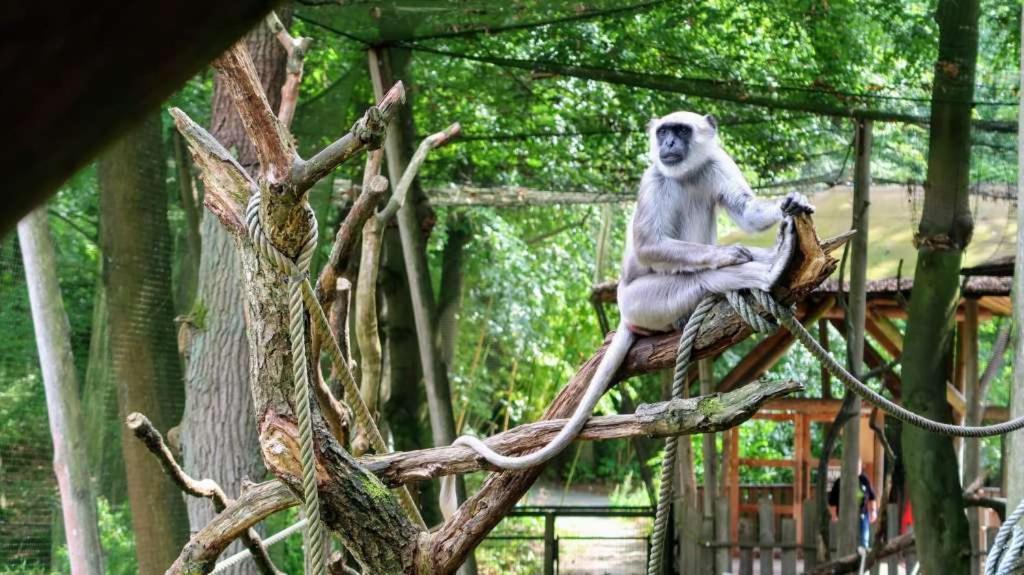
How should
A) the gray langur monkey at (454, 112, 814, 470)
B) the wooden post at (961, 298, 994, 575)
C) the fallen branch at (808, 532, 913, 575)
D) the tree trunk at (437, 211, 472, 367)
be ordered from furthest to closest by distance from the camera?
the tree trunk at (437, 211, 472, 367)
the fallen branch at (808, 532, 913, 575)
the wooden post at (961, 298, 994, 575)
the gray langur monkey at (454, 112, 814, 470)

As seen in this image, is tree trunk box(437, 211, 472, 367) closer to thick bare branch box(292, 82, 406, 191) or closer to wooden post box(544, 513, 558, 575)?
wooden post box(544, 513, 558, 575)

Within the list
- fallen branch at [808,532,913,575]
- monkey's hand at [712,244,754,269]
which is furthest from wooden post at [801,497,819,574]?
monkey's hand at [712,244,754,269]

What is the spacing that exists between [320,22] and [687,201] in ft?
9.97

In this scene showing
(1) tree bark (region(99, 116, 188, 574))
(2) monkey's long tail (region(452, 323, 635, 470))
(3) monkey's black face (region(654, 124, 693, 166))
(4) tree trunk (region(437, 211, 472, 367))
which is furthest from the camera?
(4) tree trunk (region(437, 211, 472, 367))

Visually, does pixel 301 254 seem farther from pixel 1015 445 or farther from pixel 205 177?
pixel 1015 445

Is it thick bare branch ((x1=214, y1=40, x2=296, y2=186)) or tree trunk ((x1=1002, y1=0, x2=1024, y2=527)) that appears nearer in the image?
thick bare branch ((x1=214, y1=40, x2=296, y2=186))

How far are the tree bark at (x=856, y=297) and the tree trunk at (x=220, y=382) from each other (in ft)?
13.7

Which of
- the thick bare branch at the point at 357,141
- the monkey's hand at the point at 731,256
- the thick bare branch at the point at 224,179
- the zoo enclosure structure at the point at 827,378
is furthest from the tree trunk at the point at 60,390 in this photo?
the zoo enclosure structure at the point at 827,378

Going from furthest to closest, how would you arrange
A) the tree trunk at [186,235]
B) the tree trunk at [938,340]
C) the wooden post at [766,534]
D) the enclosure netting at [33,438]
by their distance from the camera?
the wooden post at [766,534]
the tree trunk at [186,235]
the enclosure netting at [33,438]
the tree trunk at [938,340]

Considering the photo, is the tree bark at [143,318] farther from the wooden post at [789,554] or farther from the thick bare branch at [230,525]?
the wooden post at [789,554]

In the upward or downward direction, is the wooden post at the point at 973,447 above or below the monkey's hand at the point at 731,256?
below

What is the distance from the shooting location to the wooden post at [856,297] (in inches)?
308

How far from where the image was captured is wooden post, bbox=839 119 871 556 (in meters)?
7.83

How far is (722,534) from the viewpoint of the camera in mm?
10117
